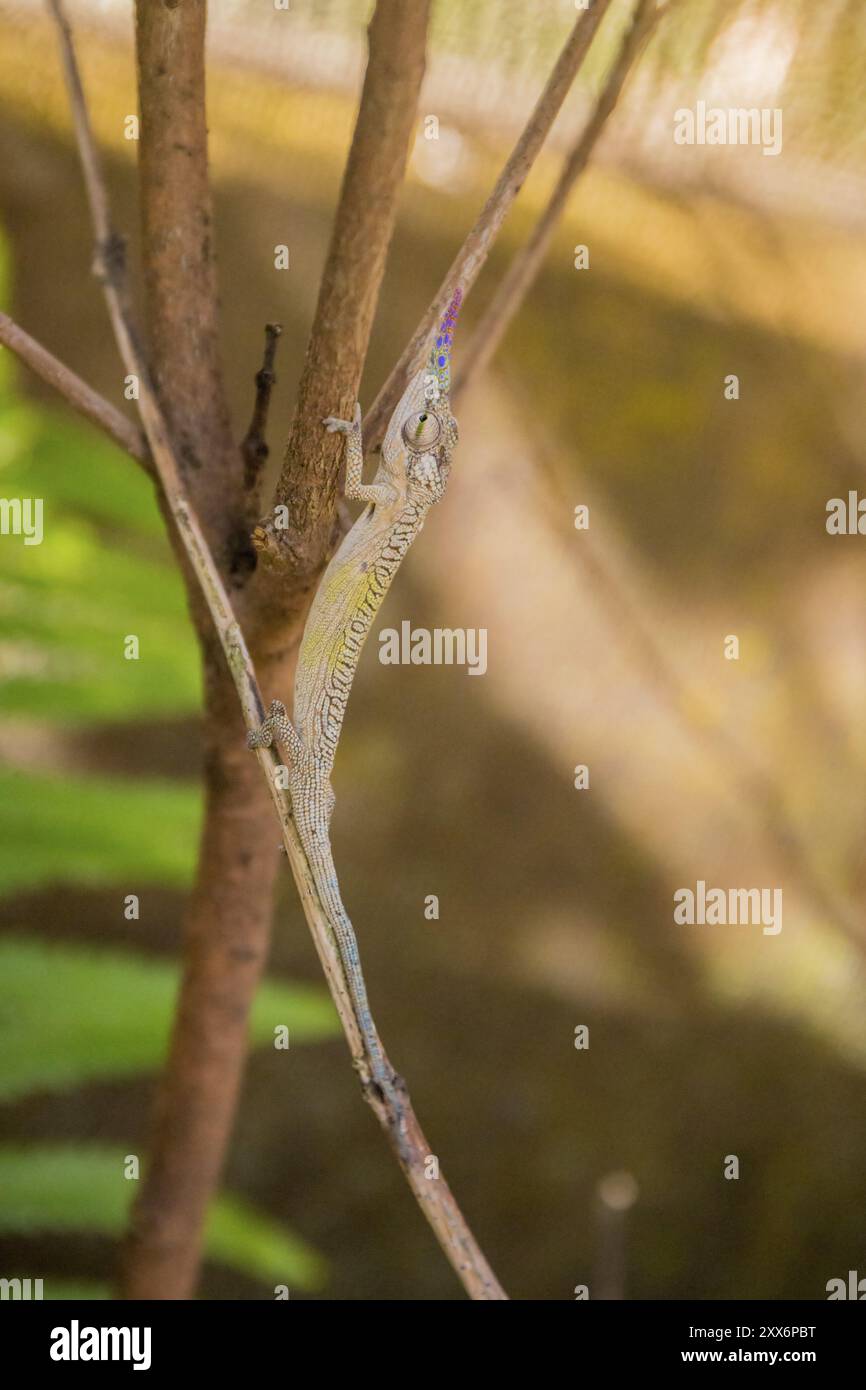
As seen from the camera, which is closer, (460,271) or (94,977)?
(460,271)

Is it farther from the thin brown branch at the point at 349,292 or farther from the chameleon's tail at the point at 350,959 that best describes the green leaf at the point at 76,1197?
the thin brown branch at the point at 349,292

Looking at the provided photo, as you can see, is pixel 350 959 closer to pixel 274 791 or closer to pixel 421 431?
pixel 274 791

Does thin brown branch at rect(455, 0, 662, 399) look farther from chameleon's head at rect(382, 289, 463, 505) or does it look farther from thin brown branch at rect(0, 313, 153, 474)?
thin brown branch at rect(0, 313, 153, 474)

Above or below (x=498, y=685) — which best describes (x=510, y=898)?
below

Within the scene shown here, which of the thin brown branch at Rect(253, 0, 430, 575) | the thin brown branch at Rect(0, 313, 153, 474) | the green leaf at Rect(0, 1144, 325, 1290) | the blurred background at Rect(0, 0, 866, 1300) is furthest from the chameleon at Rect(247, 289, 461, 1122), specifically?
the blurred background at Rect(0, 0, 866, 1300)
